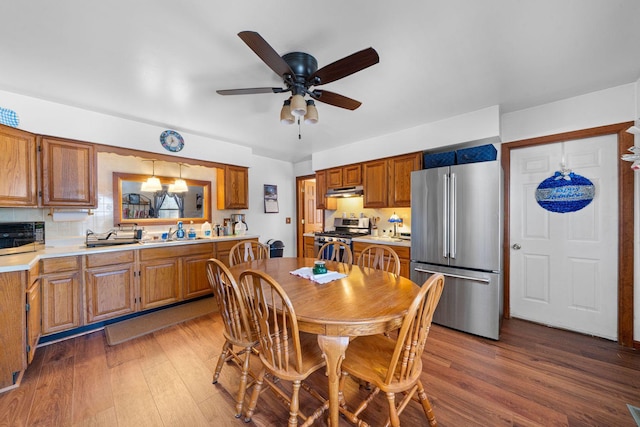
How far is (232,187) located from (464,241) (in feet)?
11.3

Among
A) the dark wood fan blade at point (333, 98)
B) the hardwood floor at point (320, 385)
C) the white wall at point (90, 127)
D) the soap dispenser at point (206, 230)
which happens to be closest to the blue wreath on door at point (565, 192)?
the hardwood floor at point (320, 385)

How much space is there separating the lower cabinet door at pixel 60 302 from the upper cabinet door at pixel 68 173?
2.59 ft

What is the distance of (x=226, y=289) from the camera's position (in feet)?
5.20

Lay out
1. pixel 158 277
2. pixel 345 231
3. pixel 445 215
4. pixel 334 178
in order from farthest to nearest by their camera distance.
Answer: pixel 345 231
pixel 334 178
pixel 158 277
pixel 445 215

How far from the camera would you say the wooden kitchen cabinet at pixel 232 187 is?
13.3 feet

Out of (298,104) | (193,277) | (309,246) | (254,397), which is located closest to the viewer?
(254,397)

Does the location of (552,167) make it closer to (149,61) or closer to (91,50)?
(149,61)

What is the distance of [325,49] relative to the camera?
5.81ft

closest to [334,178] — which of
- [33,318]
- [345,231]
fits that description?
[345,231]

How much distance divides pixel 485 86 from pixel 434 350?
2533mm

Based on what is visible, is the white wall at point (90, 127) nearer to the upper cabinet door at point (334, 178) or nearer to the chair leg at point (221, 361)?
the upper cabinet door at point (334, 178)

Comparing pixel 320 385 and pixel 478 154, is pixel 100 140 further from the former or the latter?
pixel 478 154

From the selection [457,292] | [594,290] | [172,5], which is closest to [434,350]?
[457,292]

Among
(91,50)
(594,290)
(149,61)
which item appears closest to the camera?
(91,50)
